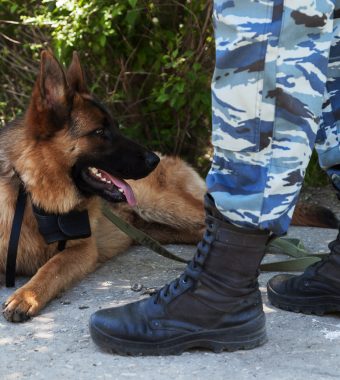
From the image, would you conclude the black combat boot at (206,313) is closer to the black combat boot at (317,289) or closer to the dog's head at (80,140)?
the black combat boot at (317,289)

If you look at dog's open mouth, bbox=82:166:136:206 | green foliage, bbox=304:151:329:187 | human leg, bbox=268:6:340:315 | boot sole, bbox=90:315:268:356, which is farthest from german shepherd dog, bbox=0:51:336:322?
green foliage, bbox=304:151:329:187

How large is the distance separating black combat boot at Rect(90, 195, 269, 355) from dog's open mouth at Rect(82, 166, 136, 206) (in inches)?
49.0

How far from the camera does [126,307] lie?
255 cm

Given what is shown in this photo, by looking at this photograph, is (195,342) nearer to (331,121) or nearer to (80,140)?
(331,121)

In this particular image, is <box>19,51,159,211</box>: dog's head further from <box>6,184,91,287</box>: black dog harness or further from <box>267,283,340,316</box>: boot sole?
<box>267,283,340,316</box>: boot sole

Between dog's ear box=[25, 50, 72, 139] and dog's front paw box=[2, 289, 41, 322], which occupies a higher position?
dog's ear box=[25, 50, 72, 139]

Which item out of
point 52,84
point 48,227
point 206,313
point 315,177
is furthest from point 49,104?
point 315,177

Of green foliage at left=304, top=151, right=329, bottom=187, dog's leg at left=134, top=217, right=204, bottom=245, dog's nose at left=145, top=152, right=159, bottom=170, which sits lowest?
green foliage at left=304, top=151, right=329, bottom=187

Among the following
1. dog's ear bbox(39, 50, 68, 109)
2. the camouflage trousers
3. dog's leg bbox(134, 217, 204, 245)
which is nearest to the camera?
the camouflage trousers

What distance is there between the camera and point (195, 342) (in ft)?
8.01

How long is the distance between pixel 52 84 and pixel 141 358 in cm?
166

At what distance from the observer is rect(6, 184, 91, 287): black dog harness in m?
3.42

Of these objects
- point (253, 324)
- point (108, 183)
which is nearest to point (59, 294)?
point (108, 183)

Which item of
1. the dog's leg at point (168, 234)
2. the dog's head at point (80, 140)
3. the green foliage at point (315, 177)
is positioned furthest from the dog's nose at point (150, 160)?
the green foliage at point (315, 177)
